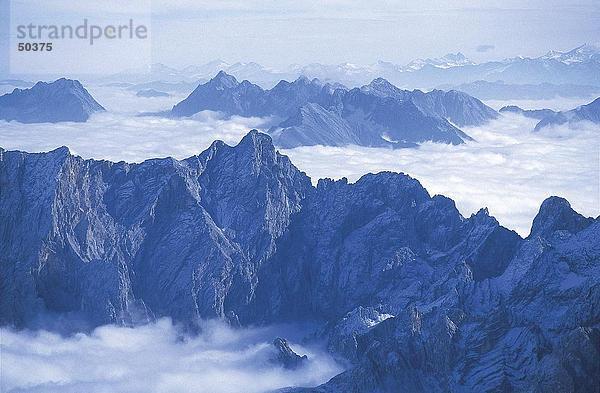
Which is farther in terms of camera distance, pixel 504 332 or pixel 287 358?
pixel 287 358

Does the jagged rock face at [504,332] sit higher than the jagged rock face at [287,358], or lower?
higher

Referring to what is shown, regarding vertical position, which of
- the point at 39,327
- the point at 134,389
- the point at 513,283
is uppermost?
the point at 513,283

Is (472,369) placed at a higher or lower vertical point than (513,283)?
lower

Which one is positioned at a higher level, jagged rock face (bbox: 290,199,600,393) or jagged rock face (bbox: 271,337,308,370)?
jagged rock face (bbox: 290,199,600,393)

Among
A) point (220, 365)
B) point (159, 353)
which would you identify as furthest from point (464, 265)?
point (159, 353)

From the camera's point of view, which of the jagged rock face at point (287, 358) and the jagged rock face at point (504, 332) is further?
the jagged rock face at point (287, 358)

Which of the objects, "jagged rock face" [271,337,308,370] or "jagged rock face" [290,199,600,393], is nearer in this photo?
"jagged rock face" [290,199,600,393]

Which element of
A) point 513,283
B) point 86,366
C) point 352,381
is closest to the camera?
point 352,381

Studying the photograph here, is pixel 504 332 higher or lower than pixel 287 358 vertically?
higher

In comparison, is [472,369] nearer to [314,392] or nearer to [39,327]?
[314,392]

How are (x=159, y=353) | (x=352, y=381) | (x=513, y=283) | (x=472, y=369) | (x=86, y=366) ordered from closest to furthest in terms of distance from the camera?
(x=472, y=369)
(x=352, y=381)
(x=513, y=283)
(x=86, y=366)
(x=159, y=353)

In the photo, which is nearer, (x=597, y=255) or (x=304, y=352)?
(x=597, y=255)
